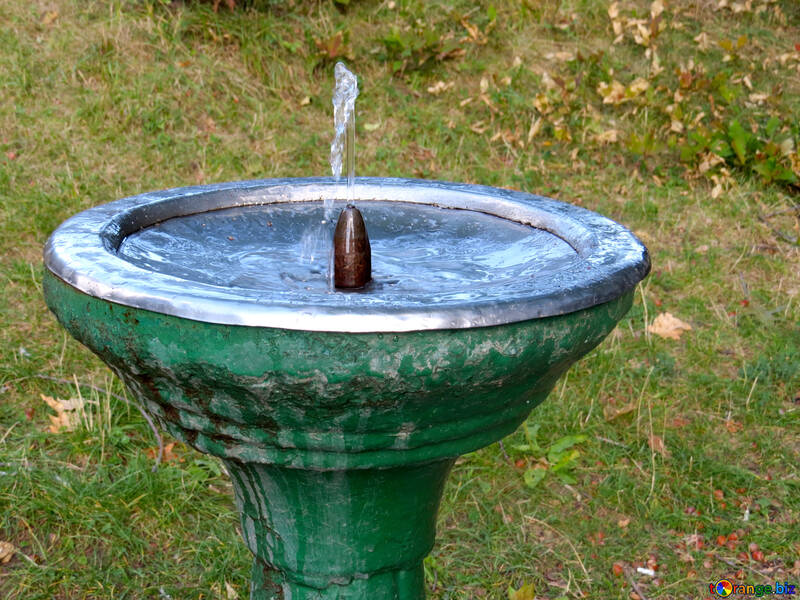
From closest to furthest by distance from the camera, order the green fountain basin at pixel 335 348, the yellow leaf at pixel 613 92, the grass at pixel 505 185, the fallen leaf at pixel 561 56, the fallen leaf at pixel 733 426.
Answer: the green fountain basin at pixel 335 348 → the grass at pixel 505 185 → the fallen leaf at pixel 733 426 → the yellow leaf at pixel 613 92 → the fallen leaf at pixel 561 56

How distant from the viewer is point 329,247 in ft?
6.82

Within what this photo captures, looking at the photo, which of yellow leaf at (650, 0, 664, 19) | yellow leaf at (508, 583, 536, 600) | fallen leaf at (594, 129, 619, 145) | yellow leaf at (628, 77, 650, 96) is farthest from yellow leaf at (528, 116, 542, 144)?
yellow leaf at (508, 583, 536, 600)

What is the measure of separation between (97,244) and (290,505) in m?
0.63

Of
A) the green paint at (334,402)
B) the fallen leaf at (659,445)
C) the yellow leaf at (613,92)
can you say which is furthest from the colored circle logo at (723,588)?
the yellow leaf at (613,92)

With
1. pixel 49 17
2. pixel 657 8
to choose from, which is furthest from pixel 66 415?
pixel 657 8

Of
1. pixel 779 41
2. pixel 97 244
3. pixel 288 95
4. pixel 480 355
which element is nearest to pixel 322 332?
pixel 480 355

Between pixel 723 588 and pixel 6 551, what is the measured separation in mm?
2214

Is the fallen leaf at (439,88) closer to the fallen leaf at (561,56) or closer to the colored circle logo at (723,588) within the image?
the fallen leaf at (561,56)

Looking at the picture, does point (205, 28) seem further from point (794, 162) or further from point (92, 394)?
point (794, 162)

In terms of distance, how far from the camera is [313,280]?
1.81 meters

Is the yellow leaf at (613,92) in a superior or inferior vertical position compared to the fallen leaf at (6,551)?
superior

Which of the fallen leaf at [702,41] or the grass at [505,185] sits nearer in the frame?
the grass at [505,185]

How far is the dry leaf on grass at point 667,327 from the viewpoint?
3.82 m

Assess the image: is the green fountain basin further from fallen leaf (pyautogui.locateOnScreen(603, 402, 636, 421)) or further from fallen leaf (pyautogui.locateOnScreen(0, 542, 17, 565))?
fallen leaf (pyautogui.locateOnScreen(603, 402, 636, 421))
